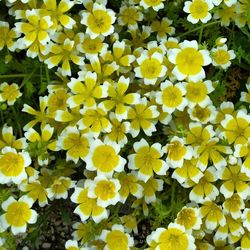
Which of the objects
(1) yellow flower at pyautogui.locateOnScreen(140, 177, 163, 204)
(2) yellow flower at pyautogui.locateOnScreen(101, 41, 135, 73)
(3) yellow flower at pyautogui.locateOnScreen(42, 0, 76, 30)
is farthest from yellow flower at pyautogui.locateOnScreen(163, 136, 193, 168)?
(3) yellow flower at pyautogui.locateOnScreen(42, 0, 76, 30)

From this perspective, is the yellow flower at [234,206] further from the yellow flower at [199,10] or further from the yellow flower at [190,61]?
the yellow flower at [199,10]

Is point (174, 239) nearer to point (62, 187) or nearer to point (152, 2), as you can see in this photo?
point (62, 187)

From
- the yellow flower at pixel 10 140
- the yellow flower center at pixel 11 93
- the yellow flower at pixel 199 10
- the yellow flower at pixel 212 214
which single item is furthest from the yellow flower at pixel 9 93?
the yellow flower at pixel 212 214

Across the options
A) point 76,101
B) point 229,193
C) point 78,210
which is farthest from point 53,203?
point 229,193

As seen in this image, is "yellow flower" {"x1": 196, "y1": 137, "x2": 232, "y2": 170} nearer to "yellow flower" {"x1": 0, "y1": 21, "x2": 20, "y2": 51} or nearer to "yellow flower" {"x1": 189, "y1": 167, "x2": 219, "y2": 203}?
"yellow flower" {"x1": 189, "y1": 167, "x2": 219, "y2": 203}

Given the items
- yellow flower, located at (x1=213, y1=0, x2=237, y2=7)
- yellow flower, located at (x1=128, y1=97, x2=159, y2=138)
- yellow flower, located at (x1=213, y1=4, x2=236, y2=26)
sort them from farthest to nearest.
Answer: yellow flower, located at (x1=213, y1=4, x2=236, y2=26) → yellow flower, located at (x1=213, y1=0, x2=237, y2=7) → yellow flower, located at (x1=128, y1=97, x2=159, y2=138)

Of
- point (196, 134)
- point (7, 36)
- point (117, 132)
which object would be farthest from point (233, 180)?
point (7, 36)

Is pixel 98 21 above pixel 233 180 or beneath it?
above
